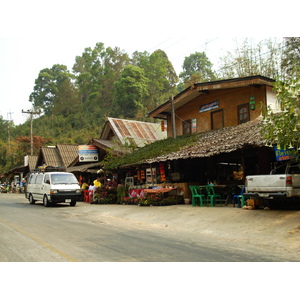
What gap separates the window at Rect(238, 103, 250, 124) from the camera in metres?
19.1

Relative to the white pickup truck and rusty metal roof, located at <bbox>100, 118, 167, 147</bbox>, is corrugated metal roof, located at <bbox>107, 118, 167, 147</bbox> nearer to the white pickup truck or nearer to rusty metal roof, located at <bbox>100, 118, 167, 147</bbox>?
rusty metal roof, located at <bbox>100, 118, 167, 147</bbox>

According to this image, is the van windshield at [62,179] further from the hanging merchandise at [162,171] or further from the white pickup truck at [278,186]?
the white pickup truck at [278,186]

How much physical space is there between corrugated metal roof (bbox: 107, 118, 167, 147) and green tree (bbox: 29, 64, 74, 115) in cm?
5004

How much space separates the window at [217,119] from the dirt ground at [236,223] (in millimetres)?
7352

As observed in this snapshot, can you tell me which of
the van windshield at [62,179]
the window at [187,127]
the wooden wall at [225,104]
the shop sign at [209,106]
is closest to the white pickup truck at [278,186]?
the wooden wall at [225,104]

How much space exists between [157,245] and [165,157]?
9.65 metres

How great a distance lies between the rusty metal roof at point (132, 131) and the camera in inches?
1166

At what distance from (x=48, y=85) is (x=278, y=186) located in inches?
2941

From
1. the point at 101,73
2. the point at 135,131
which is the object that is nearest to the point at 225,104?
the point at 135,131

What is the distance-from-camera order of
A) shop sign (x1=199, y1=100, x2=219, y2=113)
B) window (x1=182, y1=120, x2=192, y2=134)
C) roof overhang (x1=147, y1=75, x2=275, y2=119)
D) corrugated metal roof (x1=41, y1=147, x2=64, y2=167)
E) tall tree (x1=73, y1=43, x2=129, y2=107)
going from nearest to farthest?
roof overhang (x1=147, y1=75, x2=275, y2=119), shop sign (x1=199, y1=100, x2=219, y2=113), window (x1=182, y1=120, x2=192, y2=134), corrugated metal roof (x1=41, y1=147, x2=64, y2=167), tall tree (x1=73, y1=43, x2=129, y2=107)

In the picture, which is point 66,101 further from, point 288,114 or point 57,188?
point 288,114

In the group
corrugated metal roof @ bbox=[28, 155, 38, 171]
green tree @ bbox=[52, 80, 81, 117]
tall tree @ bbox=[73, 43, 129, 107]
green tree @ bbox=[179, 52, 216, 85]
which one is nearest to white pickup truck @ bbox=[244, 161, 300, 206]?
corrugated metal roof @ bbox=[28, 155, 38, 171]

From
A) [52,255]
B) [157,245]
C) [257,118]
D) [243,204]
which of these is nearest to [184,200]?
[243,204]

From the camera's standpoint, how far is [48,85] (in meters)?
78.1
